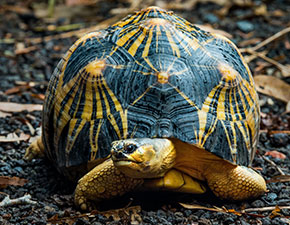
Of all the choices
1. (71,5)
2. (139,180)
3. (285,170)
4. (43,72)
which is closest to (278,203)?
(285,170)

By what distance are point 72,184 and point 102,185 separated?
1.79 ft

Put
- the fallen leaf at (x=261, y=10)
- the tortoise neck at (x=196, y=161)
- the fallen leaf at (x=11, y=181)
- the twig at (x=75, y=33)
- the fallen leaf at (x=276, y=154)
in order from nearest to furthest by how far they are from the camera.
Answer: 1. the tortoise neck at (x=196, y=161)
2. the fallen leaf at (x=11, y=181)
3. the fallen leaf at (x=276, y=154)
4. the twig at (x=75, y=33)
5. the fallen leaf at (x=261, y=10)

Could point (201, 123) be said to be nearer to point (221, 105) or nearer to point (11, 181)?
point (221, 105)

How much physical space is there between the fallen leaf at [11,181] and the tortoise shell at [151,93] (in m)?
0.42

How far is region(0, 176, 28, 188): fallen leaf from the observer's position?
3.63 meters

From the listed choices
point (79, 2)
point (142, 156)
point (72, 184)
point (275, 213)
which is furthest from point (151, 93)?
point (79, 2)

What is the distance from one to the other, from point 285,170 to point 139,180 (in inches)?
54.9

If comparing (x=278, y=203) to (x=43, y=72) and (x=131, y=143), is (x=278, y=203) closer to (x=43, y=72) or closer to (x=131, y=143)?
(x=131, y=143)

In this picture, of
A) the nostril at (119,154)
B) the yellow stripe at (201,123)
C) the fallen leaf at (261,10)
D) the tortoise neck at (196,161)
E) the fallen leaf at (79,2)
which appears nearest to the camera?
the nostril at (119,154)

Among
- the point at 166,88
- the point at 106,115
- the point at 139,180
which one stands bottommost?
the point at 139,180

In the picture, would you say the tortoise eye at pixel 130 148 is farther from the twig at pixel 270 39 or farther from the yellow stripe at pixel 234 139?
the twig at pixel 270 39

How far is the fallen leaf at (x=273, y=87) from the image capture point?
17.6ft

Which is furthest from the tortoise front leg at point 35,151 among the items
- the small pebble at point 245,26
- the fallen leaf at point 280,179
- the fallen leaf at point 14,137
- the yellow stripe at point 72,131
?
the small pebble at point 245,26

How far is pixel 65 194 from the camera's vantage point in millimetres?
3539
